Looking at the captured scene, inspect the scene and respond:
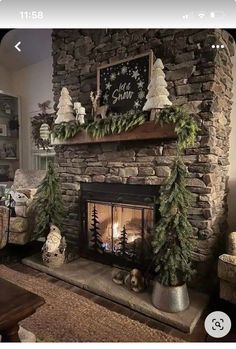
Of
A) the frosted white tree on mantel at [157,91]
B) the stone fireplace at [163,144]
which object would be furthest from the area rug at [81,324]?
the frosted white tree on mantel at [157,91]

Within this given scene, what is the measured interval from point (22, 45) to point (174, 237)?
1103mm

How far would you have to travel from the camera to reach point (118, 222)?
159cm

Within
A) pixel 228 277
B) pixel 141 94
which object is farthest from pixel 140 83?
pixel 228 277

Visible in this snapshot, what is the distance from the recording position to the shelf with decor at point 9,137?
50.1 inches

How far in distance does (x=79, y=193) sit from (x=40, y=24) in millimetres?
1211

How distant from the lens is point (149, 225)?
1.46 meters

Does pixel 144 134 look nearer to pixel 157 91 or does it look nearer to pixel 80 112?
A: pixel 157 91

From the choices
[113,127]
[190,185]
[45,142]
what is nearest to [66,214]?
[45,142]

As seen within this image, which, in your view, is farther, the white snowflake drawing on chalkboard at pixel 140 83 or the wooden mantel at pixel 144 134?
the white snowflake drawing on chalkboard at pixel 140 83

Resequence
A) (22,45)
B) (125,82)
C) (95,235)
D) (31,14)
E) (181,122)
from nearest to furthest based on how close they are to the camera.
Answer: (31,14) → (22,45) → (181,122) → (125,82) → (95,235)

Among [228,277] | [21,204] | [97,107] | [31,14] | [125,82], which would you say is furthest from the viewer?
[21,204]

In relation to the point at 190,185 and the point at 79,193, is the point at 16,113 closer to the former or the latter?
the point at 79,193

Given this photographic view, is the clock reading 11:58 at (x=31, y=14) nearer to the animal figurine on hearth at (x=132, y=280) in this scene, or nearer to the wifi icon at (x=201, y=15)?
the wifi icon at (x=201, y=15)

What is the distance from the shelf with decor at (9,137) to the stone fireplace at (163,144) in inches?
16.5
